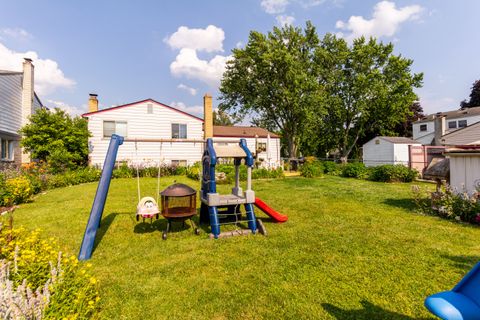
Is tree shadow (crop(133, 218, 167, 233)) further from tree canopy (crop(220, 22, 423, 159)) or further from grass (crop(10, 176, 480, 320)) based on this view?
tree canopy (crop(220, 22, 423, 159))

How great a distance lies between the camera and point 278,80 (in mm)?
26172

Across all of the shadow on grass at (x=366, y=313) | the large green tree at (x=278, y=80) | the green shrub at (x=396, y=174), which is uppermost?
the large green tree at (x=278, y=80)

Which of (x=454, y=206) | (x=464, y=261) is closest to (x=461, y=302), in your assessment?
(x=464, y=261)

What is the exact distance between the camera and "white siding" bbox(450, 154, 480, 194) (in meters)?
7.39

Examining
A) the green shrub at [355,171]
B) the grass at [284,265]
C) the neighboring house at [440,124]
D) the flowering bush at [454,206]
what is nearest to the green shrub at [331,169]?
the green shrub at [355,171]

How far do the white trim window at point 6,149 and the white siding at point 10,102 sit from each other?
77cm

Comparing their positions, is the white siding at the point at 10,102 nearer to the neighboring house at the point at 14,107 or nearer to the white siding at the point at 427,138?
the neighboring house at the point at 14,107

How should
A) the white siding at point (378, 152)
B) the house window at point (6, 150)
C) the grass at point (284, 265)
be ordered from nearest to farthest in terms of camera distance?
the grass at point (284, 265) < the house window at point (6, 150) < the white siding at point (378, 152)

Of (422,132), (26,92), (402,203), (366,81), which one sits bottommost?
(402,203)

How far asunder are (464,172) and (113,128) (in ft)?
69.2

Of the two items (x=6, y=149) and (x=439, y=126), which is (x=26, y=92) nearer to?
(x=6, y=149)

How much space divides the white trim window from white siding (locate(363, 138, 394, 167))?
1192 inches

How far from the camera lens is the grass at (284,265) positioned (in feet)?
10.9

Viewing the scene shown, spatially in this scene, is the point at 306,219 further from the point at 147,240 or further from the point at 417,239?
the point at 147,240
